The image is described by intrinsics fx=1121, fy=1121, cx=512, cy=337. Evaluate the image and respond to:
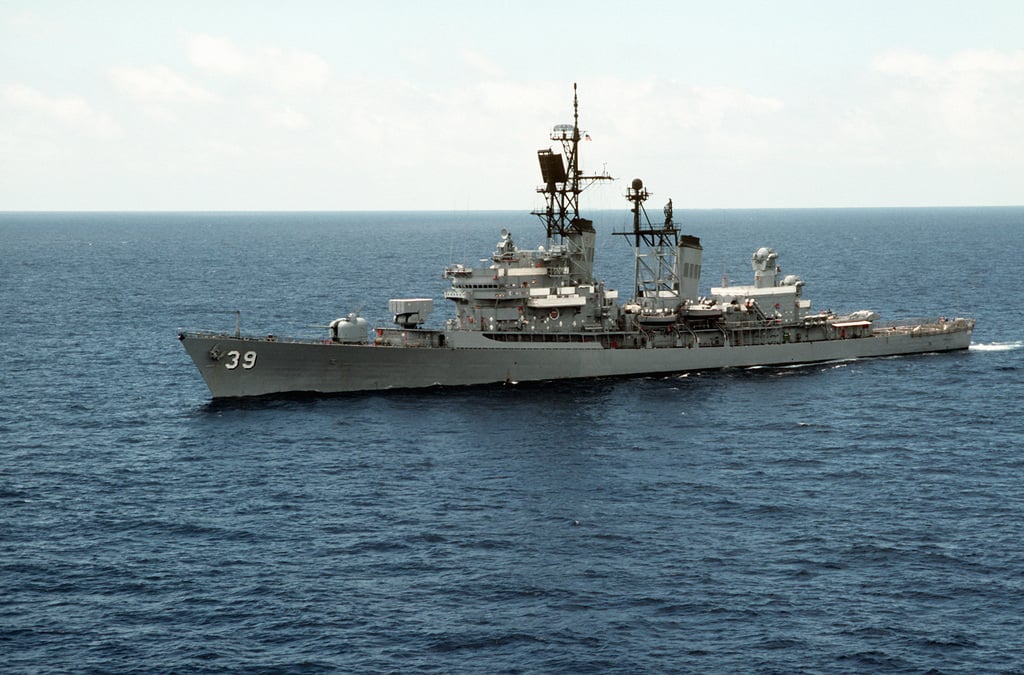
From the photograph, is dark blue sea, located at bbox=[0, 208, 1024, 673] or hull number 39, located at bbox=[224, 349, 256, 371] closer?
dark blue sea, located at bbox=[0, 208, 1024, 673]

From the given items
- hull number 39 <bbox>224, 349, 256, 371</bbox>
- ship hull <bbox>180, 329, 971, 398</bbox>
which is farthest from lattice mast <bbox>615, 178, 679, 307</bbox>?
hull number 39 <bbox>224, 349, 256, 371</bbox>

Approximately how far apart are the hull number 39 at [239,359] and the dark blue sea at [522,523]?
246 centimetres

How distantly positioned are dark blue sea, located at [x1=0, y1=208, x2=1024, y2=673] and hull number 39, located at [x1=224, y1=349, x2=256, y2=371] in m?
2.46

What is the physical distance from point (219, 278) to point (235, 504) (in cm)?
10901

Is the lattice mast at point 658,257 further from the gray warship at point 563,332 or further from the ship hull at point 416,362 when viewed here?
the ship hull at point 416,362

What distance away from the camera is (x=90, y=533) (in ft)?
143

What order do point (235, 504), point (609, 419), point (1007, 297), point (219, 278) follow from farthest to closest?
1. point (219, 278)
2. point (1007, 297)
3. point (609, 419)
4. point (235, 504)

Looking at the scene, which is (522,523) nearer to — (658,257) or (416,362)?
Answer: (416,362)

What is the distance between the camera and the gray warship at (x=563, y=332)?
68.4m

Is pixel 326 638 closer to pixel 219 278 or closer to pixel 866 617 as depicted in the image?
pixel 866 617

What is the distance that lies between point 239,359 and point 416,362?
35.2 feet

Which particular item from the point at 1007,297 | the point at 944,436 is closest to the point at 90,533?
the point at 944,436

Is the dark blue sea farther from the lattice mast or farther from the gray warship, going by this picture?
the lattice mast

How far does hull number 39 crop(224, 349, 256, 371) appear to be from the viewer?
66875 mm
